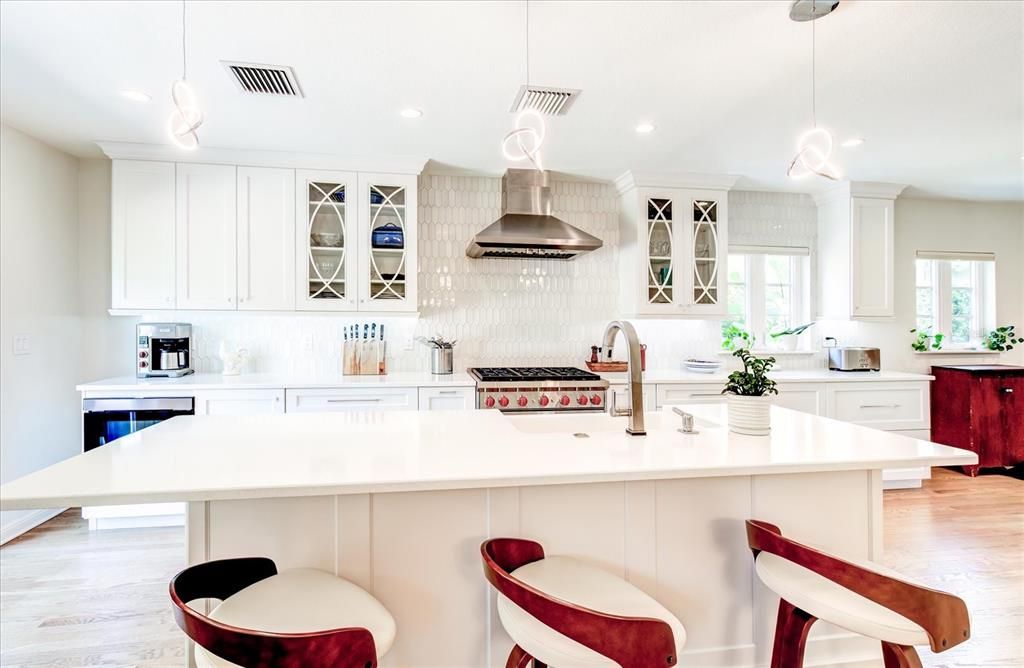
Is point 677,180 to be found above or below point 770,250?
above

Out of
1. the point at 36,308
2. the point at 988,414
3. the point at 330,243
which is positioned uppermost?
the point at 330,243

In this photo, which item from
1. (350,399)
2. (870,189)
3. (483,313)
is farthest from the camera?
(870,189)

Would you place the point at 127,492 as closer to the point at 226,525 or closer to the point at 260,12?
the point at 226,525

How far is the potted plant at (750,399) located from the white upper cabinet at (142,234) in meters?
3.58

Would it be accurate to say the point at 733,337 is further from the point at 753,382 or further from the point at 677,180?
the point at 753,382

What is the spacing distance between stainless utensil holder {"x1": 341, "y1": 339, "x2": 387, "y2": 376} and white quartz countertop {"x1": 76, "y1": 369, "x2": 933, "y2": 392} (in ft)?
0.33

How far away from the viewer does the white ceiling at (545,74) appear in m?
2.08

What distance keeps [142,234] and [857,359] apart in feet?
18.6

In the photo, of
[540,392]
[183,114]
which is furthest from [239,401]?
[183,114]

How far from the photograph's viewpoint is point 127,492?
120cm

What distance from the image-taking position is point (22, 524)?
3244 millimetres

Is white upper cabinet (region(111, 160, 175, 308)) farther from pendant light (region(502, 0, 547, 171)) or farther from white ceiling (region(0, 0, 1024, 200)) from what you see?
pendant light (region(502, 0, 547, 171))

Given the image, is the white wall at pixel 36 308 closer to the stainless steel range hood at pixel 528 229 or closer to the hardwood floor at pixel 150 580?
the hardwood floor at pixel 150 580

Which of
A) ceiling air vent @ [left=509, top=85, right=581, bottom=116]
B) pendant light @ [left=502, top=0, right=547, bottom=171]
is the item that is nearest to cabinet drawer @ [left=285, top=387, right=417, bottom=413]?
pendant light @ [left=502, top=0, right=547, bottom=171]
